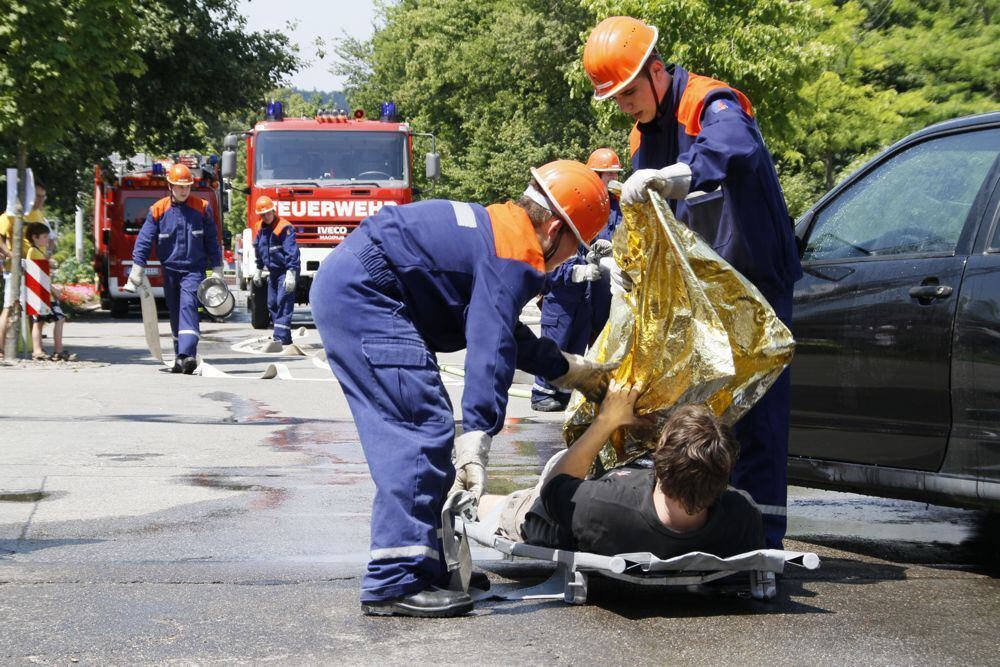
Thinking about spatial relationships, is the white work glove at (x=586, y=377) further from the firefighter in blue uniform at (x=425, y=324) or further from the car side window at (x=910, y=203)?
the car side window at (x=910, y=203)

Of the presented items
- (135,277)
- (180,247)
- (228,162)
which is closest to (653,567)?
(180,247)

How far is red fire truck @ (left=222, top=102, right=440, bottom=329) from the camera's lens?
20438 millimetres

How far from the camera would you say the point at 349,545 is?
5.52 metres

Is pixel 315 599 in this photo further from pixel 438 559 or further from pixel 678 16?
pixel 678 16

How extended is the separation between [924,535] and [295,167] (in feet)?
52.1

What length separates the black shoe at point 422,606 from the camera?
434cm

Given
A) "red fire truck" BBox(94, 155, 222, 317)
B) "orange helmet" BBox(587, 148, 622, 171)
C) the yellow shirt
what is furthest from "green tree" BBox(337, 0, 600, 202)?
"orange helmet" BBox(587, 148, 622, 171)

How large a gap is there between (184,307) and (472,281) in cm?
978

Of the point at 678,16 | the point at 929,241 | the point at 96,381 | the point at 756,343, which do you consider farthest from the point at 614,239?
the point at 678,16

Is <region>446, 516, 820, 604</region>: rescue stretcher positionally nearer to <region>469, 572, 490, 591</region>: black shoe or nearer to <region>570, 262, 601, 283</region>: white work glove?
<region>469, 572, 490, 591</region>: black shoe

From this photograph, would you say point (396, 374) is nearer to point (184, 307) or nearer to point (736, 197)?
point (736, 197)

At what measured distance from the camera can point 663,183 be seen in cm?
462

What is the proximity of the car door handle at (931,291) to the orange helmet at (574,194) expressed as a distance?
1299 mm

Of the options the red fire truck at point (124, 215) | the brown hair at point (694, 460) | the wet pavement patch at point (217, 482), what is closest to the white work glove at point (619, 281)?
the brown hair at point (694, 460)
